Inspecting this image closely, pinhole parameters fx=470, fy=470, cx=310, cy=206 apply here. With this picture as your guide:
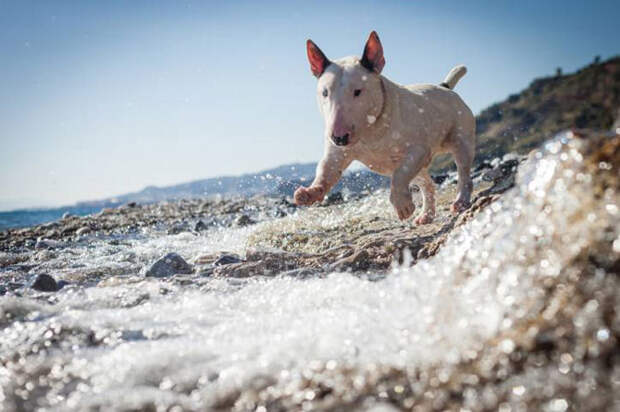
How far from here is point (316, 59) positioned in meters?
4.54

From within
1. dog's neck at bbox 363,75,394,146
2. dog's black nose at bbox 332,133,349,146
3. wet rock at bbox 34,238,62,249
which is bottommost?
wet rock at bbox 34,238,62,249

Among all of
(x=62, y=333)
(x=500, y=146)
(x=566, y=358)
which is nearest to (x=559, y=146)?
(x=566, y=358)

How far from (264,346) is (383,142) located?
121 inches

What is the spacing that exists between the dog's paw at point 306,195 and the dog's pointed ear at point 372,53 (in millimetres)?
1263

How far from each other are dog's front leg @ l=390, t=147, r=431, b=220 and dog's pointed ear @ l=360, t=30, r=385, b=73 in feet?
3.10

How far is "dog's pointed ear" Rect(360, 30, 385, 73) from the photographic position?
441cm

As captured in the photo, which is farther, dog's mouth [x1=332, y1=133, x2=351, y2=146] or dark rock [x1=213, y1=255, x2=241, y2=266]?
dark rock [x1=213, y1=255, x2=241, y2=266]

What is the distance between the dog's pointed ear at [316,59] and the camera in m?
4.52

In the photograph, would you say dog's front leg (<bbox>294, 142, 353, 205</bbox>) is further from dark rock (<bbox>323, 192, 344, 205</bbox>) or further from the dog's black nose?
dark rock (<bbox>323, 192, 344, 205</bbox>)

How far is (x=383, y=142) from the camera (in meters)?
4.62

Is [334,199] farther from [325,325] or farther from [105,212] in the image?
[325,325]

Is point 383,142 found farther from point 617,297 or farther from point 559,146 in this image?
point 617,297

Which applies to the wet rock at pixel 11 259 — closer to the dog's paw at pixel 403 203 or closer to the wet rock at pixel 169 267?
the wet rock at pixel 169 267

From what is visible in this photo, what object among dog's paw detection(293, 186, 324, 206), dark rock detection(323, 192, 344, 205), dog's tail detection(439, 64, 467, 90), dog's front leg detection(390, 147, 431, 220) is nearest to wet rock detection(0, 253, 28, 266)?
dog's paw detection(293, 186, 324, 206)
